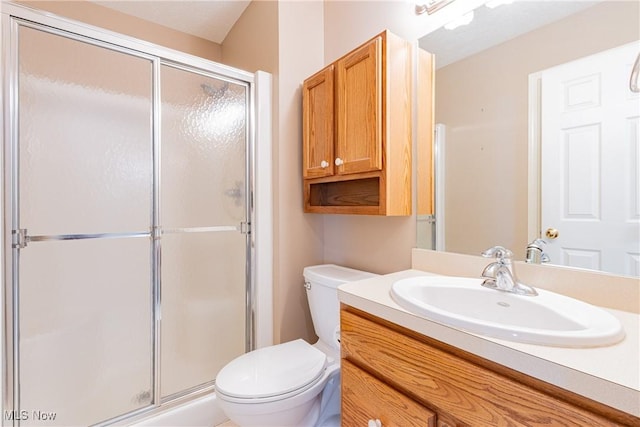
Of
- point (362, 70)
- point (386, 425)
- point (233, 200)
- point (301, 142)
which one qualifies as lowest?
point (386, 425)

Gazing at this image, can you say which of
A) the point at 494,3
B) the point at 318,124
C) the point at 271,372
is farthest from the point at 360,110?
the point at 271,372

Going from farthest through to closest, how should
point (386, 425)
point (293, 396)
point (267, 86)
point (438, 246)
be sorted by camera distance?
point (267, 86) < point (438, 246) < point (293, 396) < point (386, 425)

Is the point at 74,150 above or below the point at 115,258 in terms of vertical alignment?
above

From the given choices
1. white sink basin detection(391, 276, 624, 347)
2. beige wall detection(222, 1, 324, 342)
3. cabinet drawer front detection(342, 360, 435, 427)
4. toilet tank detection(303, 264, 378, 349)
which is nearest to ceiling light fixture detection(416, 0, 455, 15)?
beige wall detection(222, 1, 324, 342)

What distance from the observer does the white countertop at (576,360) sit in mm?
454

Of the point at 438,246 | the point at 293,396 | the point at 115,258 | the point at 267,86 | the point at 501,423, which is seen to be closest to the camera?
the point at 501,423

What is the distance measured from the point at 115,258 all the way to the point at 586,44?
1.91 metres

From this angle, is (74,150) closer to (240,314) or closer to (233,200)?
(233,200)

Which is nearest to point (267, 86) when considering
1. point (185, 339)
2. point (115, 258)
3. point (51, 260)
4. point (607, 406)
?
point (115, 258)

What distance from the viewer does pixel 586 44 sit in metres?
0.85

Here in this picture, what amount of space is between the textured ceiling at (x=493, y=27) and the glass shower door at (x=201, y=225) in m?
1.05

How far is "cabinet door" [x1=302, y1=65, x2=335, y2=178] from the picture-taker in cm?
146

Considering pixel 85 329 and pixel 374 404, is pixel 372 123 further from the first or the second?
pixel 85 329

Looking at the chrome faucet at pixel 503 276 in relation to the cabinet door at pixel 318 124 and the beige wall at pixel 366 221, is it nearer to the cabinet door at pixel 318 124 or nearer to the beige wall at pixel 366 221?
the beige wall at pixel 366 221
